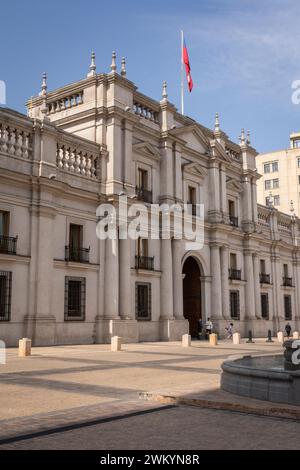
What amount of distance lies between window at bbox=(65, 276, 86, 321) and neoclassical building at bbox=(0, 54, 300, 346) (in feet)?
0.18

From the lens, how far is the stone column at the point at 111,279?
26750mm

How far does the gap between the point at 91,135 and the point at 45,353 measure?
13.9 m

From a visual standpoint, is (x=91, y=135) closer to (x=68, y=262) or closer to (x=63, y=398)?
(x=68, y=262)

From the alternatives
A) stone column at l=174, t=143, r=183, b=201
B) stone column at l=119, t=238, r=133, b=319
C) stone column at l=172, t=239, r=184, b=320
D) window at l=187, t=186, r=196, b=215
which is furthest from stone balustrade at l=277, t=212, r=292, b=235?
stone column at l=119, t=238, r=133, b=319

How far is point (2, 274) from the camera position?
73.5ft

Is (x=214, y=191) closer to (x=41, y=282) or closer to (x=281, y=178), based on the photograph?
(x=41, y=282)

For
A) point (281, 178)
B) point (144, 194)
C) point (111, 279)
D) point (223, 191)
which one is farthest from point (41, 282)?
point (281, 178)

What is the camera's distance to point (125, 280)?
2778 centimetres

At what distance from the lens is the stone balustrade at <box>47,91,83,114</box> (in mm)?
29938

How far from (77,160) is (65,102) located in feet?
17.8

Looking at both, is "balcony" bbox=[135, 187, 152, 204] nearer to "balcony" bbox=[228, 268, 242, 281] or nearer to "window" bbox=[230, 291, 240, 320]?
"balcony" bbox=[228, 268, 242, 281]

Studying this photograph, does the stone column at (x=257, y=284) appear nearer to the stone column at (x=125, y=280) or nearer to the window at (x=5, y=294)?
the stone column at (x=125, y=280)

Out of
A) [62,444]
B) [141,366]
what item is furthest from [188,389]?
[141,366]

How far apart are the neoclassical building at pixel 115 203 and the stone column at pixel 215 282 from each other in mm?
71
